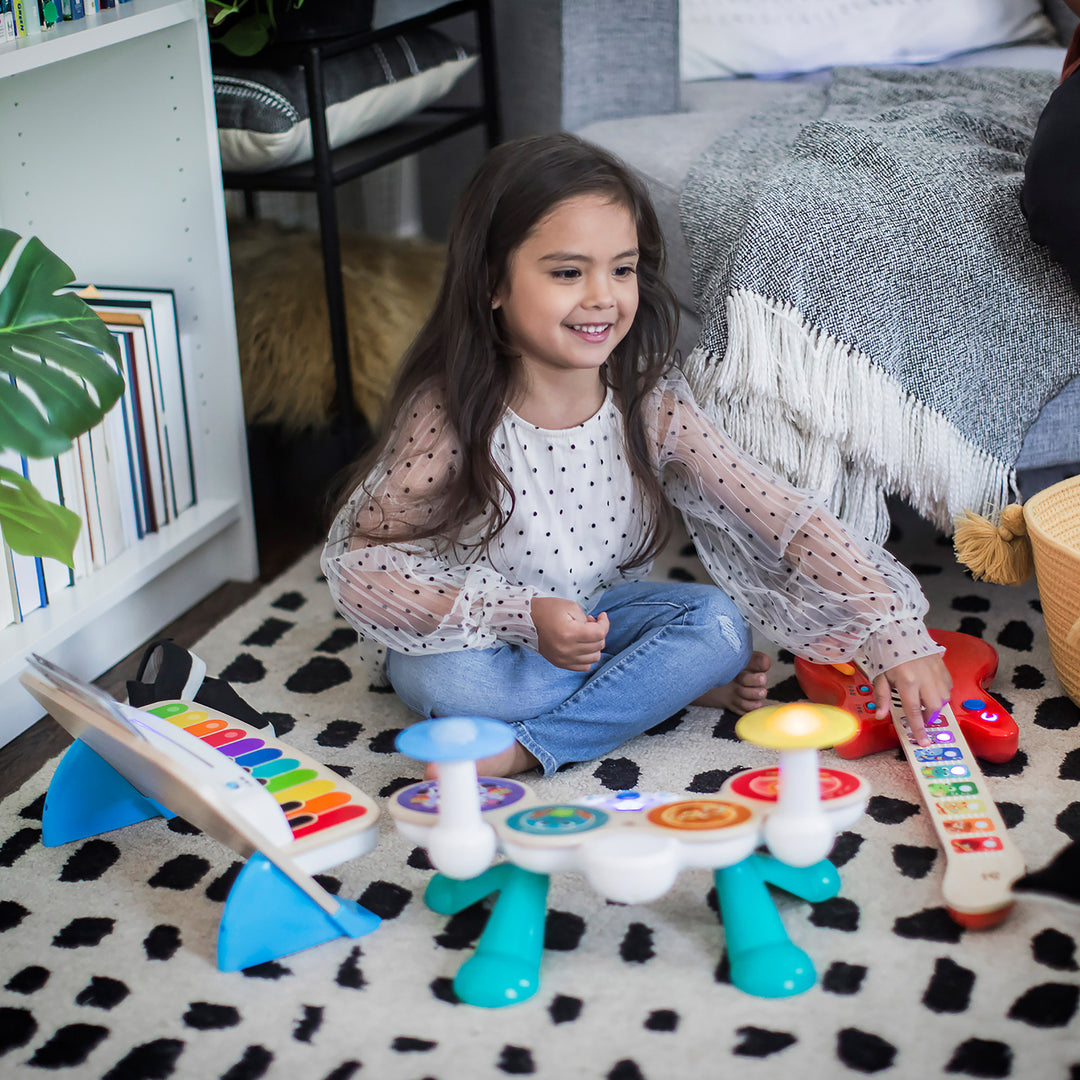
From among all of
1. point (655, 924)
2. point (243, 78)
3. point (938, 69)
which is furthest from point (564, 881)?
point (938, 69)

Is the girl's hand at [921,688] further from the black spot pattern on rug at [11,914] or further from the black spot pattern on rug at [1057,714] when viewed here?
the black spot pattern on rug at [11,914]

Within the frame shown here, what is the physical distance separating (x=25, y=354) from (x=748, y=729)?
0.61 meters

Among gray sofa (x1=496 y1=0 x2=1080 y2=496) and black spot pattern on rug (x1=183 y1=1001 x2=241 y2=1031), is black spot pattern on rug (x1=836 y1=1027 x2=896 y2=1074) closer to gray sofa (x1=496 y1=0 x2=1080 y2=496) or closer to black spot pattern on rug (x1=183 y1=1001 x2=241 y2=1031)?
black spot pattern on rug (x1=183 y1=1001 x2=241 y2=1031)

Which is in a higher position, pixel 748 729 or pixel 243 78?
pixel 243 78

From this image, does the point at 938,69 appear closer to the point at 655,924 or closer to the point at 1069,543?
the point at 1069,543

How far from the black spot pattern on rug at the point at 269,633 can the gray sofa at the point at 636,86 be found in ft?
1.80

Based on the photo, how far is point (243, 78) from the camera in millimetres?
1426

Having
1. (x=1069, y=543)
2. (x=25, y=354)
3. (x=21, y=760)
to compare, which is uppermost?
(x=25, y=354)

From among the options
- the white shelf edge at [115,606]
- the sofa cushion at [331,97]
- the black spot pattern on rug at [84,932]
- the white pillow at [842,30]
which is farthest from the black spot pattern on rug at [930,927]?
the white pillow at [842,30]

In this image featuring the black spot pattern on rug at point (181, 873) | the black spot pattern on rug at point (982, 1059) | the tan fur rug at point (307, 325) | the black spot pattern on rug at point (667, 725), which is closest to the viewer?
the black spot pattern on rug at point (982, 1059)

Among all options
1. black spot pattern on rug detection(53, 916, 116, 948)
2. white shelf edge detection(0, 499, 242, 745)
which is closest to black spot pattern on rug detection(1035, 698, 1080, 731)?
black spot pattern on rug detection(53, 916, 116, 948)

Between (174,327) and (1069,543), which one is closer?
(1069,543)

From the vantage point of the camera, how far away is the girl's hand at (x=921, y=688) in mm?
995

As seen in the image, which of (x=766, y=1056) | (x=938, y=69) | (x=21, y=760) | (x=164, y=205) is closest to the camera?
(x=766, y=1056)
